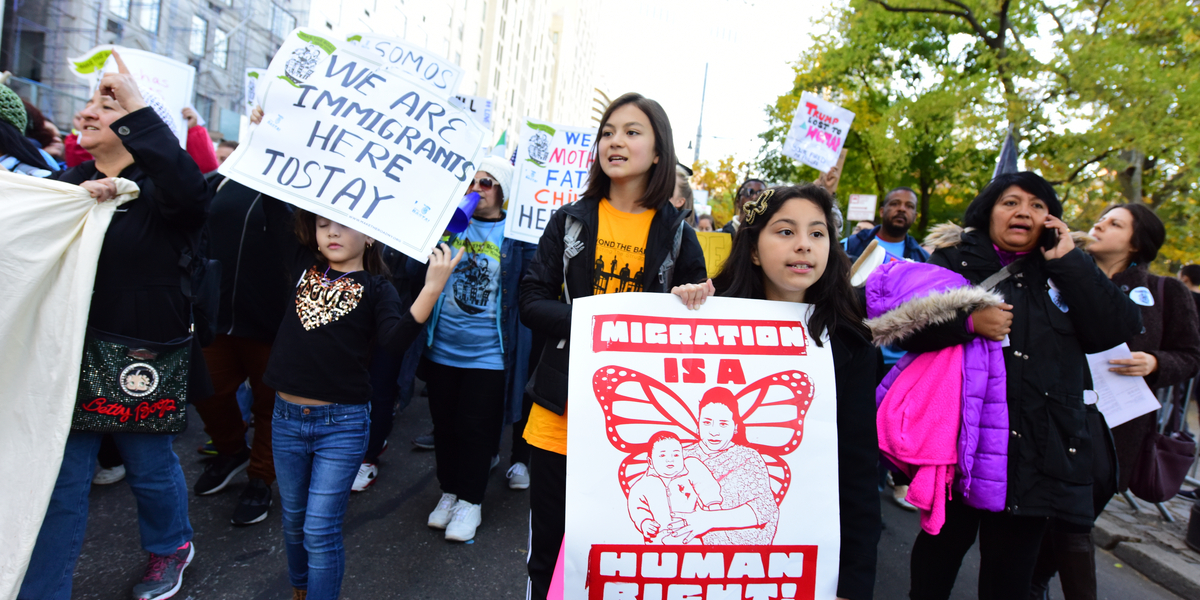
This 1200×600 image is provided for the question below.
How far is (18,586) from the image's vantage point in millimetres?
2057

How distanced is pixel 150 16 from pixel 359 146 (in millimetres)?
17250

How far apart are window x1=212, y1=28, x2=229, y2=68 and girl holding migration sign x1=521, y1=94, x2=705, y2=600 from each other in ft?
66.4

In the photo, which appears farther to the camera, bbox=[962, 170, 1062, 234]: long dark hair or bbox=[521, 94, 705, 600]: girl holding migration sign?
bbox=[962, 170, 1062, 234]: long dark hair

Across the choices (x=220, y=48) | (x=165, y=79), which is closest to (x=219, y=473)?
(x=165, y=79)

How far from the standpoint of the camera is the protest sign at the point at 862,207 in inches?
382

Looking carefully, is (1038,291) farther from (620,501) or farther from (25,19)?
(25,19)

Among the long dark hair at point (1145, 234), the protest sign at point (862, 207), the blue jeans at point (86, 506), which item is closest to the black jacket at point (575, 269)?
the blue jeans at point (86, 506)

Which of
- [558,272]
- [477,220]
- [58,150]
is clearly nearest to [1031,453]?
[558,272]

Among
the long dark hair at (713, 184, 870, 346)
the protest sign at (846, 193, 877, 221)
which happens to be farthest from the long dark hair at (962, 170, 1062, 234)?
the protest sign at (846, 193, 877, 221)

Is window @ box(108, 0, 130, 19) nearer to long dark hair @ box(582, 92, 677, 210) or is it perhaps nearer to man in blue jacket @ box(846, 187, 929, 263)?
man in blue jacket @ box(846, 187, 929, 263)

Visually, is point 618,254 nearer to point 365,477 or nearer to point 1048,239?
point 1048,239

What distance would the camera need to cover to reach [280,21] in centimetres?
1980

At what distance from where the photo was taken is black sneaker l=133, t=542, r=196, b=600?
2.48 metres

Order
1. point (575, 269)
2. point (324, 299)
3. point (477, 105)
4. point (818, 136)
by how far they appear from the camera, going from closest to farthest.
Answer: point (575, 269) < point (324, 299) < point (477, 105) < point (818, 136)
